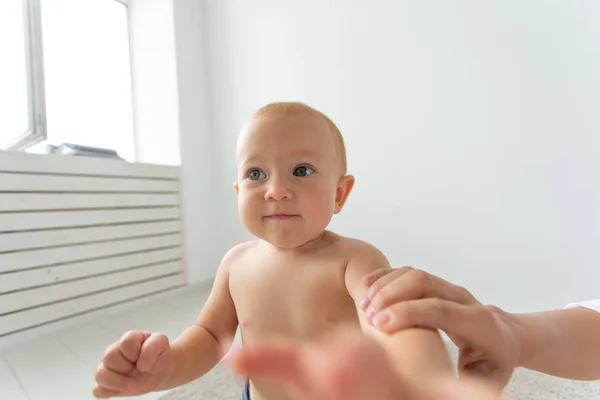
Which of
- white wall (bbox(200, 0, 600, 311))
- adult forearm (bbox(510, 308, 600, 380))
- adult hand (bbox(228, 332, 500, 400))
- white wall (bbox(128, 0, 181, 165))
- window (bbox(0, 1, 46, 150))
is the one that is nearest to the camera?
adult hand (bbox(228, 332, 500, 400))

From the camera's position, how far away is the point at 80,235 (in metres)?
1.47

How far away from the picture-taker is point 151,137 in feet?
6.35

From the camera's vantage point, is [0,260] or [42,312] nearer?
[0,260]

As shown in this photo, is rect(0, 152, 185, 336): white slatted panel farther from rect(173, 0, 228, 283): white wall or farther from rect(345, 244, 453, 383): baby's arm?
rect(345, 244, 453, 383): baby's arm

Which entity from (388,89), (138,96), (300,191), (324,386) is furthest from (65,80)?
(324,386)

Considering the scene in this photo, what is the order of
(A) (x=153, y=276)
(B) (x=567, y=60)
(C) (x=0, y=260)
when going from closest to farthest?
(B) (x=567, y=60) < (C) (x=0, y=260) < (A) (x=153, y=276)

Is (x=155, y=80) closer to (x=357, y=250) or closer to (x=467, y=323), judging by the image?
(x=357, y=250)

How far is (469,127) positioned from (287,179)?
1.04m

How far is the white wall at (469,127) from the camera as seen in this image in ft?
3.62

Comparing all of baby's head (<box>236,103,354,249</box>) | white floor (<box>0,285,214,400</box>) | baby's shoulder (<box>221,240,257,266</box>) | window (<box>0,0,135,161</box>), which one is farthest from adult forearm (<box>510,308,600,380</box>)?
window (<box>0,0,135,161</box>)

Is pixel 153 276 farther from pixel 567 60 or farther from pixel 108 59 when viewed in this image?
pixel 567 60

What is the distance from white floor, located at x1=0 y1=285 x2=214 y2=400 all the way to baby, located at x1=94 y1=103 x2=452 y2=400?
52 centimetres

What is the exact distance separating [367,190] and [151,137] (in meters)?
1.17

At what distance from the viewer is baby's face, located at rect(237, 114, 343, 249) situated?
17.4 inches
